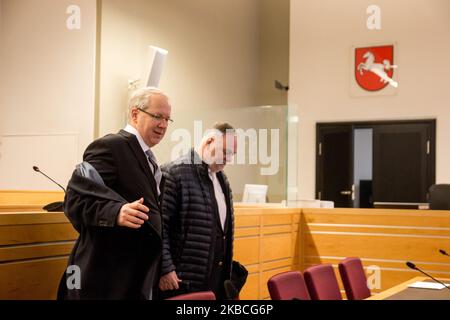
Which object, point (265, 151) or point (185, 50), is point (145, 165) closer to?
point (265, 151)

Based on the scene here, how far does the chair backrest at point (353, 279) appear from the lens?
12.9 ft

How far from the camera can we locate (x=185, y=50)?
9.12 meters

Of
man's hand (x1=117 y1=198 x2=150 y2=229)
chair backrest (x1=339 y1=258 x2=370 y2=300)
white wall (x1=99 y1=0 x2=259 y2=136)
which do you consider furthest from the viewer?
white wall (x1=99 y1=0 x2=259 y2=136)

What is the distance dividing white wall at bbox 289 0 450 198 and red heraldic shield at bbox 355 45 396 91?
118mm

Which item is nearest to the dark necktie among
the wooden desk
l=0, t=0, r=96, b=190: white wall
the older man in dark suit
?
the older man in dark suit

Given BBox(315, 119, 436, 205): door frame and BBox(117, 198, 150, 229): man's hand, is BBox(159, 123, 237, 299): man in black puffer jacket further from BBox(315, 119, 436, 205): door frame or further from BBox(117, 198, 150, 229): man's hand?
BBox(315, 119, 436, 205): door frame

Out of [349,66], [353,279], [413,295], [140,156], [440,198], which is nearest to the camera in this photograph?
[140,156]

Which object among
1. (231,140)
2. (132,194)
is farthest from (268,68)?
(132,194)

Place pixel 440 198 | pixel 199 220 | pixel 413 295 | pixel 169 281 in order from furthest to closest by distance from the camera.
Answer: pixel 440 198
pixel 413 295
pixel 199 220
pixel 169 281

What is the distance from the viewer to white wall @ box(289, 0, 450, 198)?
8883 millimetres

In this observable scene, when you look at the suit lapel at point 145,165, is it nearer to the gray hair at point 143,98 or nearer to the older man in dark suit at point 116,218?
the older man in dark suit at point 116,218

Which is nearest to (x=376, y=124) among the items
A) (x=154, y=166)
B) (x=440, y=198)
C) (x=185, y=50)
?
(x=185, y=50)

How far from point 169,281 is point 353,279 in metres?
1.57

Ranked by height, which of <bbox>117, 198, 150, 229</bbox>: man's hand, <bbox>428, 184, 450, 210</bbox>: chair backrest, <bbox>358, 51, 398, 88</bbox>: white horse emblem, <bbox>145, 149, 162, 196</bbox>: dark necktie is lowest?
<bbox>428, 184, 450, 210</bbox>: chair backrest
